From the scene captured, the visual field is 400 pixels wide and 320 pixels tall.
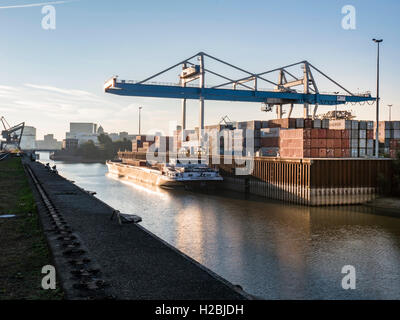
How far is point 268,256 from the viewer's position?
65.5ft

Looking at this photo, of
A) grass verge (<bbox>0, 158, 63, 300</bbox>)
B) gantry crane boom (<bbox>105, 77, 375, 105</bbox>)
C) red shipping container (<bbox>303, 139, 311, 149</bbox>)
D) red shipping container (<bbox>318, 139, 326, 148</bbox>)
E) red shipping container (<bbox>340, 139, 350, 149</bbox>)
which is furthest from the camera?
gantry crane boom (<bbox>105, 77, 375, 105</bbox>)

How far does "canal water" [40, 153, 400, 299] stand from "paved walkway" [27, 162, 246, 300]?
3.72m

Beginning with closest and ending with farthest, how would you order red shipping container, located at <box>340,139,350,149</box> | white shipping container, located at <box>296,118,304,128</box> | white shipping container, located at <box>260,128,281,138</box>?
red shipping container, located at <box>340,139,350,149</box>, white shipping container, located at <box>260,128,281,138</box>, white shipping container, located at <box>296,118,304,128</box>

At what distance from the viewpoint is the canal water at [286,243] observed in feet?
52.0

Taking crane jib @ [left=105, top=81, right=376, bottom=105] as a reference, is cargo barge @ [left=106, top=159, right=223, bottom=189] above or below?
below

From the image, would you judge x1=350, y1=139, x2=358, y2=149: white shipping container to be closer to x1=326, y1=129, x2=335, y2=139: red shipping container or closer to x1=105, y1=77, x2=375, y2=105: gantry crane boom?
x1=326, y1=129, x2=335, y2=139: red shipping container

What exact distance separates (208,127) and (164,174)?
19.6 meters

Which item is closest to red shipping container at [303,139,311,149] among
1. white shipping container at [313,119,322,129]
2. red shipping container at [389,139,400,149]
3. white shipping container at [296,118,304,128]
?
white shipping container at [296,118,304,128]

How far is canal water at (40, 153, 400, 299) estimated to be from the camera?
52.0 ft

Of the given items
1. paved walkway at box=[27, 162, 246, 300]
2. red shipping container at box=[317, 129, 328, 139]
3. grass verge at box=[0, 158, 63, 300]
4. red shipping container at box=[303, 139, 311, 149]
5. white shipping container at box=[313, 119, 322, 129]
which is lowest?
paved walkway at box=[27, 162, 246, 300]

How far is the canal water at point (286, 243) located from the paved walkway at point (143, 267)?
372 centimetres

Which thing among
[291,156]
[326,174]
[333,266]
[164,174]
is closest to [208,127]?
[164,174]

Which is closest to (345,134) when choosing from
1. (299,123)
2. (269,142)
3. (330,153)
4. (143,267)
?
(330,153)

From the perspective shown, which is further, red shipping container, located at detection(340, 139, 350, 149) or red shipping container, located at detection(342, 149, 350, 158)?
red shipping container, located at detection(342, 149, 350, 158)
